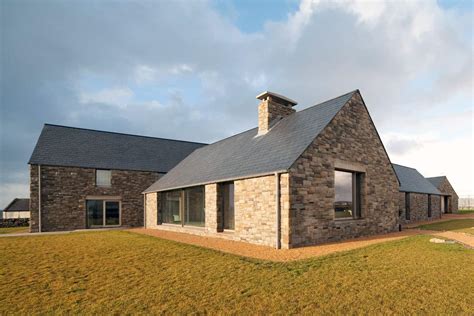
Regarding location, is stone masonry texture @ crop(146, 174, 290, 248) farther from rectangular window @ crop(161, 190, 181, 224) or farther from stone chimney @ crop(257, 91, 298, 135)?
stone chimney @ crop(257, 91, 298, 135)

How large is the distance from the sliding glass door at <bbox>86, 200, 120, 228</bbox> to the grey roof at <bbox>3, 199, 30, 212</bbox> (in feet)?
65.7

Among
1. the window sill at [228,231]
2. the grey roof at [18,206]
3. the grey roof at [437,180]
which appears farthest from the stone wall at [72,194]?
the grey roof at [437,180]

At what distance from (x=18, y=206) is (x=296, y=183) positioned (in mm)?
39426

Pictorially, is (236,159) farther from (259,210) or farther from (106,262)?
(106,262)

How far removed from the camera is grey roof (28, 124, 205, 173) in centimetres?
2073

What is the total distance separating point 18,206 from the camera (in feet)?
113

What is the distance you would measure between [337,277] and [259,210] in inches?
192

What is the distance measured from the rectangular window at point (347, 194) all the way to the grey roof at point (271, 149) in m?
2.40

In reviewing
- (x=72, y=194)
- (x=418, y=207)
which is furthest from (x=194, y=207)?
(x=418, y=207)

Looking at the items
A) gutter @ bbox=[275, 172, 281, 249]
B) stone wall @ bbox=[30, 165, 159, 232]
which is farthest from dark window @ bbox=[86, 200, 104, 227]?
gutter @ bbox=[275, 172, 281, 249]

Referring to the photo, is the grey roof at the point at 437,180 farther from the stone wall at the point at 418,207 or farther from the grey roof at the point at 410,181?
the stone wall at the point at 418,207

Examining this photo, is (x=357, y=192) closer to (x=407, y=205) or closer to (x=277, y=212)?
(x=277, y=212)

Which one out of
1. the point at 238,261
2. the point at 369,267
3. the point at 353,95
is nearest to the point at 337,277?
the point at 369,267

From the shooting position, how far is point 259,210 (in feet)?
34.4
